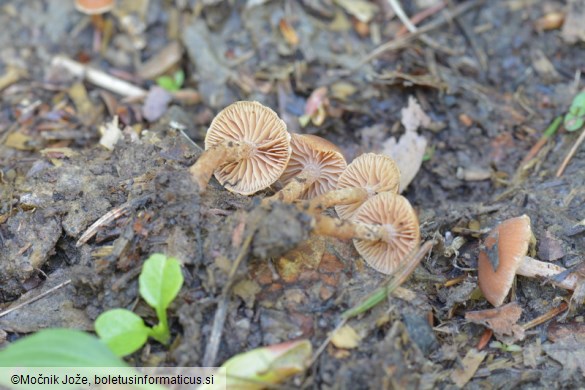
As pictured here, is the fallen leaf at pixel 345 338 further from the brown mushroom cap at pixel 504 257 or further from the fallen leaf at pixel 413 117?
the fallen leaf at pixel 413 117

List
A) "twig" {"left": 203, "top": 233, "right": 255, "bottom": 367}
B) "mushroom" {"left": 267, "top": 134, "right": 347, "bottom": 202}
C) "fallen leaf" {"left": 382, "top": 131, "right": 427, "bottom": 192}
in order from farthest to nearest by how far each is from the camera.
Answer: "fallen leaf" {"left": 382, "top": 131, "right": 427, "bottom": 192}, "mushroom" {"left": 267, "top": 134, "right": 347, "bottom": 202}, "twig" {"left": 203, "top": 233, "right": 255, "bottom": 367}

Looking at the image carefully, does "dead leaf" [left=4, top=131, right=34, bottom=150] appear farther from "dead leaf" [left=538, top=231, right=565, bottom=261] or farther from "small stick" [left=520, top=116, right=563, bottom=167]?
"small stick" [left=520, top=116, right=563, bottom=167]

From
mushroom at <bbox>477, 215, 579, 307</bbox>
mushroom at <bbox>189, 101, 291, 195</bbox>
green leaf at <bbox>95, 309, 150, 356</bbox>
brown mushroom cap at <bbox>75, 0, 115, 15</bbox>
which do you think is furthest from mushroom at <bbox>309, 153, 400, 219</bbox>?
brown mushroom cap at <bbox>75, 0, 115, 15</bbox>

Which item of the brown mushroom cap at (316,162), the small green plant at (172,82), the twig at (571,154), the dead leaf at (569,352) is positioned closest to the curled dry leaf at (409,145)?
the brown mushroom cap at (316,162)

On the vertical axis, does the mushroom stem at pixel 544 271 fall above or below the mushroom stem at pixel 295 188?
below

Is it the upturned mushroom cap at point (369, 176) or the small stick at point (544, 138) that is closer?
the upturned mushroom cap at point (369, 176)

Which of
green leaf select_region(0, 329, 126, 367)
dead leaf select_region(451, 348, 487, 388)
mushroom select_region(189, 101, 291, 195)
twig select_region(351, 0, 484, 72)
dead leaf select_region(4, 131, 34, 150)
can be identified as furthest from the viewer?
twig select_region(351, 0, 484, 72)

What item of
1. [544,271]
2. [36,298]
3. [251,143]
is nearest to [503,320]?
[544,271]
